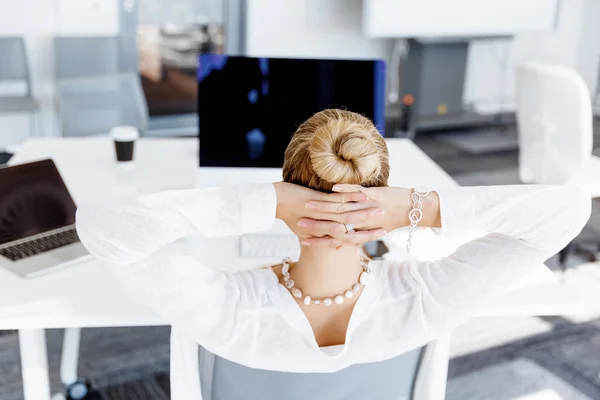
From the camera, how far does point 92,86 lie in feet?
14.0

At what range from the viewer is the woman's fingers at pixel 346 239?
102cm

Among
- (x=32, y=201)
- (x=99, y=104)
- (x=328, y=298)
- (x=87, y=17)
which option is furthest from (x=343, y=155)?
(x=87, y=17)

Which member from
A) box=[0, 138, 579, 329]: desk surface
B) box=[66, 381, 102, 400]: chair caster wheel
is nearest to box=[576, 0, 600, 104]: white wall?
box=[0, 138, 579, 329]: desk surface

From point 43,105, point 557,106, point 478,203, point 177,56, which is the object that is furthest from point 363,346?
point 177,56

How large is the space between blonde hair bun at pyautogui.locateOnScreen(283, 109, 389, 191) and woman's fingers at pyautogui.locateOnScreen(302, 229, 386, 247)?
7 cm

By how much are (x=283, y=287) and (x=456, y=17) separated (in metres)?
4.43

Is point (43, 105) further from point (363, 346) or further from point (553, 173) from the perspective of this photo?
point (363, 346)

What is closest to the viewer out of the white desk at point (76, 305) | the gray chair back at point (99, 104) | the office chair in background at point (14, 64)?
the white desk at point (76, 305)

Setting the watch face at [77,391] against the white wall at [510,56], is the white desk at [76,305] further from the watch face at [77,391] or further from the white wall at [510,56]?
the white wall at [510,56]

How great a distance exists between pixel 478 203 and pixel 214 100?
38.3 inches

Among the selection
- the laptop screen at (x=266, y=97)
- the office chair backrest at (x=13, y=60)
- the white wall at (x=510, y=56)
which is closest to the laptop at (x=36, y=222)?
the laptop screen at (x=266, y=97)

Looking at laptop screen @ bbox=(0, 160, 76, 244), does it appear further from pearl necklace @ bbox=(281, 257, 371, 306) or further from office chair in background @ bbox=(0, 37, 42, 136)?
office chair in background @ bbox=(0, 37, 42, 136)

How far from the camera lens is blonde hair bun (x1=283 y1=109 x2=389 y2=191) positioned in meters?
1.00

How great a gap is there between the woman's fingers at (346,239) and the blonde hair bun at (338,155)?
0.07 m
